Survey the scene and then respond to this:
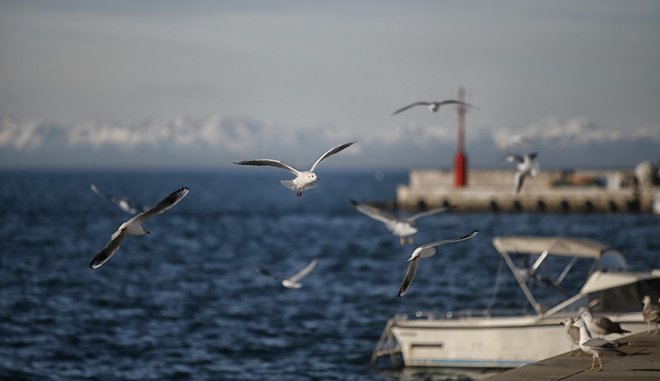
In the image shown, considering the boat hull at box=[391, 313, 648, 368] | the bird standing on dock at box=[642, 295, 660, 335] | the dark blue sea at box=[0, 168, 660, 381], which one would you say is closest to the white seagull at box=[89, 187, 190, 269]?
the bird standing on dock at box=[642, 295, 660, 335]

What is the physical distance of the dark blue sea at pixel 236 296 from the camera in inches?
1350

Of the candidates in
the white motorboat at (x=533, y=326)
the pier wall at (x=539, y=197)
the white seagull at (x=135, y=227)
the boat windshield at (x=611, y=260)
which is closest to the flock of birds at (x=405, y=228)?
the white seagull at (x=135, y=227)

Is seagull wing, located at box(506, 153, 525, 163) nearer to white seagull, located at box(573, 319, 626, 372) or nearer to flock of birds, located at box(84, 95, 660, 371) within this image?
flock of birds, located at box(84, 95, 660, 371)

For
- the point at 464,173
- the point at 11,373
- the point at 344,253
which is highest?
the point at 464,173

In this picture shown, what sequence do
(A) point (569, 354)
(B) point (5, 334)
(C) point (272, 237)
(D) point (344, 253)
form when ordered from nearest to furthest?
(A) point (569, 354) < (B) point (5, 334) < (D) point (344, 253) < (C) point (272, 237)

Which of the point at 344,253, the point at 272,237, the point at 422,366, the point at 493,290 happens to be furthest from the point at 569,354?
the point at 272,237

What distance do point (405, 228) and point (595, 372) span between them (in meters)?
4.30

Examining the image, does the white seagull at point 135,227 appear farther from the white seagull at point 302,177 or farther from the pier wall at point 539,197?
the pier wall at point 539,197

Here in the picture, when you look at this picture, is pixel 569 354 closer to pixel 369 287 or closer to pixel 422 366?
pixel 422 366

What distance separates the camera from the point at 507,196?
352 feet

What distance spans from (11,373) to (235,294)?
65.0 ft

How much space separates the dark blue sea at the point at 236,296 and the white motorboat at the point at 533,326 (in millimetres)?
576

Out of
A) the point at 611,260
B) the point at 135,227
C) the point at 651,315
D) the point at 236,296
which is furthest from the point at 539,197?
the point at 135,227

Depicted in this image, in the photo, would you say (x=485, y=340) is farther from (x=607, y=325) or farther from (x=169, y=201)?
(x=169, y=201)
